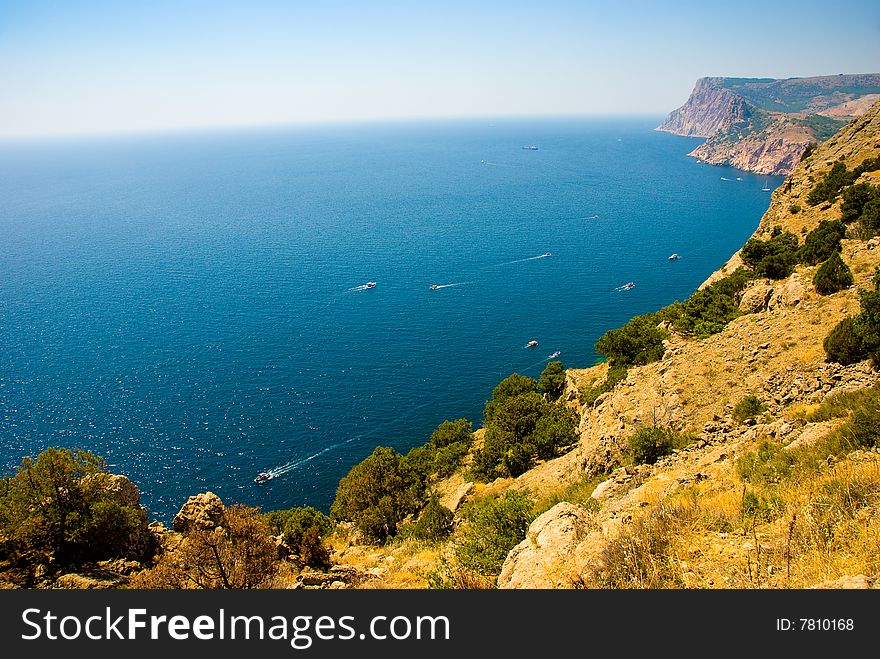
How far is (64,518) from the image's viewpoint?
66.7ft

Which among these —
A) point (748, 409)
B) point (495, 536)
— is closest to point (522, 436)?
point (748, 409)

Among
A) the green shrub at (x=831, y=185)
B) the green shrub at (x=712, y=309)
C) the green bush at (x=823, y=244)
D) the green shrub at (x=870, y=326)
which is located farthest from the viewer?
the green shrub at (x=831, y=185)

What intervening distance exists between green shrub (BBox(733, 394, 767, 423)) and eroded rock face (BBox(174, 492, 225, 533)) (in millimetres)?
25694

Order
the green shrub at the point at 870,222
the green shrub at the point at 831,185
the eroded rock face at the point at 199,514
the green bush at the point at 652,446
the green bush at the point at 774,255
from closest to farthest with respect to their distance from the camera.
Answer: the green bush at the point at 652,446 → the eroded rock face at the point at 199,514 → the green shrub at the point at 870,222 → the green bush at the point at 774,255 → the green shrub at the point at 831,185

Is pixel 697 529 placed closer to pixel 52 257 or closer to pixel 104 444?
pixel 104 444

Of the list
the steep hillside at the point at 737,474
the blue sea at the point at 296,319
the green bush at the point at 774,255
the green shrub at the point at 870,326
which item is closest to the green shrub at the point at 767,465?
the steep hillside at the point at 737,474

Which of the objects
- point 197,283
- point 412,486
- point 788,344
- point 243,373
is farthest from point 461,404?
point 197,283

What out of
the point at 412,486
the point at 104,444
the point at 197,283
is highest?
the point at 197,283

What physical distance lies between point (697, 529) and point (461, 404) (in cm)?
5813

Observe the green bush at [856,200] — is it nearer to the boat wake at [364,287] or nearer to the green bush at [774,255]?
the green bush at [774,255]

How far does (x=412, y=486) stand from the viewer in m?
38.0

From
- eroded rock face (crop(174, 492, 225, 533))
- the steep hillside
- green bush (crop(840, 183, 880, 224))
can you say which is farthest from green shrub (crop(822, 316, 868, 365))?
eroded rock face (crop(174, 492, 225, 533))

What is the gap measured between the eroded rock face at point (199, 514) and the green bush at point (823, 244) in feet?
149

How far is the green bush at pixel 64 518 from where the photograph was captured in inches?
752
